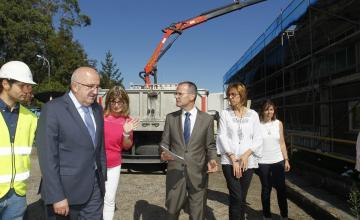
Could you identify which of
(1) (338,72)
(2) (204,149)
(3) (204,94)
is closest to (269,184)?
(2) (204,149)

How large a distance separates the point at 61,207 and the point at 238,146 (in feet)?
7.17

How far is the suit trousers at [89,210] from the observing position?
2.87 metres

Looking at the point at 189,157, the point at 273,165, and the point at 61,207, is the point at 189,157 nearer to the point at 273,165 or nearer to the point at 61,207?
the point at 61,207

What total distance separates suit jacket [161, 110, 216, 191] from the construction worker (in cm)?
154

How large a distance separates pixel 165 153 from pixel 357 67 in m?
7.46

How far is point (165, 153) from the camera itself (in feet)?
12.6

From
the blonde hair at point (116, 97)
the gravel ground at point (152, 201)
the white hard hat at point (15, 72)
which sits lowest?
the gravel ground at point (152, 201)

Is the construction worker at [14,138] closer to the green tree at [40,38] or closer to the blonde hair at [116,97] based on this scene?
the blonde hair at [116,97]

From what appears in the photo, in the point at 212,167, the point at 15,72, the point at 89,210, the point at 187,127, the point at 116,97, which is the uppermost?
the point at 15,72

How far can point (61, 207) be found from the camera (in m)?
2.76

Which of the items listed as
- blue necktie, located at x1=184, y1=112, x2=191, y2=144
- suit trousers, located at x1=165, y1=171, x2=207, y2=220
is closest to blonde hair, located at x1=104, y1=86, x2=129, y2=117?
blue necktie, located at x1=184, y1=112, x2=191, y2=144

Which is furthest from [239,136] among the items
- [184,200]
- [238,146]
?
[184,200]

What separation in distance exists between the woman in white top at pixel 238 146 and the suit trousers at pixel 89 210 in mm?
1630

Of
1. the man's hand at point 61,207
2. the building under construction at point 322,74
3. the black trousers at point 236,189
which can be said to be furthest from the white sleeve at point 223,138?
the building under construction at point 322,74
